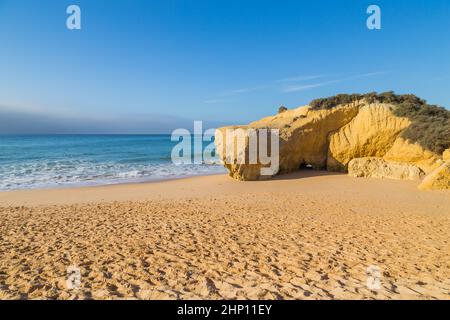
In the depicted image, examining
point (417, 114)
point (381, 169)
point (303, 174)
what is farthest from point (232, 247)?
point (417, 114)

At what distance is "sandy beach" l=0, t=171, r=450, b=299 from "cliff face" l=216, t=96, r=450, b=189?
12.6 feet

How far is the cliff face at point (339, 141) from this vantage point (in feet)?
48.9

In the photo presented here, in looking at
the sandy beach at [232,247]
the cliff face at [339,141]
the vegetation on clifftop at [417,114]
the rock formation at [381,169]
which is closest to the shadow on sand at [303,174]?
the cliff face at [339,141]

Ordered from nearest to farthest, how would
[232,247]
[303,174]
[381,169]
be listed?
[232,247]
[381,169]
[303,174]

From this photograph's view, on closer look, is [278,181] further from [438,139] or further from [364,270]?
[364,270]

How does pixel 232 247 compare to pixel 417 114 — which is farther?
pixel 417 114

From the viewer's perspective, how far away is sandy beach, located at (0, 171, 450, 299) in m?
4.25

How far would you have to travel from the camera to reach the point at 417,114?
1515 cm

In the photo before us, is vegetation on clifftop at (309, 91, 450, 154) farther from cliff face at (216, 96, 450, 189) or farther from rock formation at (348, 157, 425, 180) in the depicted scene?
rock formation at (348, 157, 425, 180)

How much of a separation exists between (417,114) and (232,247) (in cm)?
1462

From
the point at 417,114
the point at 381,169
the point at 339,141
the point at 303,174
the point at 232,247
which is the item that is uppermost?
the point at 417,114

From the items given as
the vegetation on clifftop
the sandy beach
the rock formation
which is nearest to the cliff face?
the rock formation

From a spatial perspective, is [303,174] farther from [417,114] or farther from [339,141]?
[417,114]

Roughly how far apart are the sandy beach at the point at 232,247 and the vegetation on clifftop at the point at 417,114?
3881 mm
